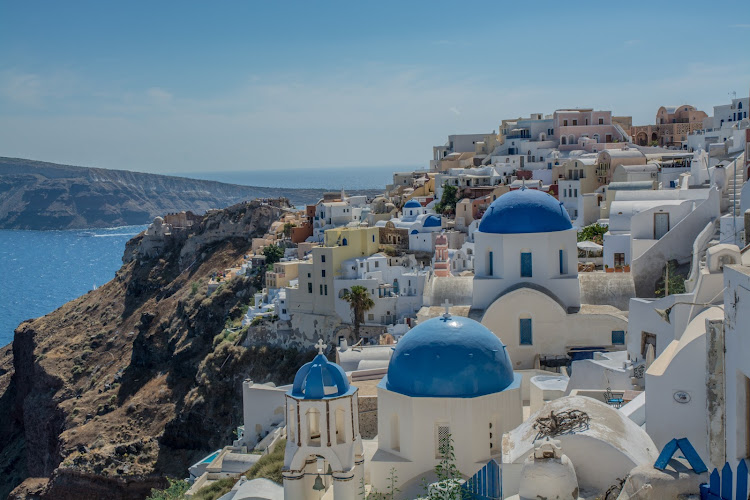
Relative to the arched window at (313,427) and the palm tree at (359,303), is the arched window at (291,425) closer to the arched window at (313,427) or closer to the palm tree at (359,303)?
the arched window at (313,427)

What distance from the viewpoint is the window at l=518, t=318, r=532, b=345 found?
22047 mm

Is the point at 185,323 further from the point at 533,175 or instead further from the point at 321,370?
the point at 321,370

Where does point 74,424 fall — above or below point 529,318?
below

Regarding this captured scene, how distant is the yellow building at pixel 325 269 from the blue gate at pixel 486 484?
2717cm

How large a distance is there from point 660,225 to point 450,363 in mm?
14172

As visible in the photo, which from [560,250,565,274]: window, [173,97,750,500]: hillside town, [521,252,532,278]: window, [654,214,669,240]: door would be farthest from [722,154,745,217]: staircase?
[521,252,532,278]: window

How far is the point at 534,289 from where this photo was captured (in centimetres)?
2192

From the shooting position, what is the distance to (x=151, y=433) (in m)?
49.2

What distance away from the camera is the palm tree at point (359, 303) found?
3792 cm

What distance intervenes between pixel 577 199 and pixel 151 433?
1018 inches

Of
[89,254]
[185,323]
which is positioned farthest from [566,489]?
[89,254]

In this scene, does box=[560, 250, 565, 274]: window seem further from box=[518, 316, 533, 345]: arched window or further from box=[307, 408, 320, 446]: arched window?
box=[307, 408, 320, 446]: arched window

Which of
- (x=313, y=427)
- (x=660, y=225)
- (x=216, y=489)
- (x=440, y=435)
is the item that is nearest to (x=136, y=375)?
(x=216, y=489)

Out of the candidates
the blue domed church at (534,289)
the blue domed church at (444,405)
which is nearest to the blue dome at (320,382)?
the blue domed church at (444,405)
